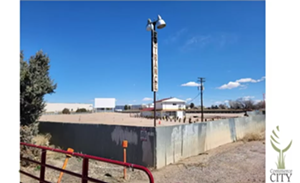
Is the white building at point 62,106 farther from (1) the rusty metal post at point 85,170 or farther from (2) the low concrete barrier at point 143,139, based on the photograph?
(1) the rusty metal post at point 85,170

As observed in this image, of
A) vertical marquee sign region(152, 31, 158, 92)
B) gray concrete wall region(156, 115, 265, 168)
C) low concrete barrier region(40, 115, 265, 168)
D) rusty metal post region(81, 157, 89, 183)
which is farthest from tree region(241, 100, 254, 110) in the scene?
rusty metal post region(81, 157, 89, 183)

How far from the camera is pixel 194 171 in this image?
657cm

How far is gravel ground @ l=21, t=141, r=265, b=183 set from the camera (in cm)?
592

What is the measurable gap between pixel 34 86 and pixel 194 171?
6.76 m

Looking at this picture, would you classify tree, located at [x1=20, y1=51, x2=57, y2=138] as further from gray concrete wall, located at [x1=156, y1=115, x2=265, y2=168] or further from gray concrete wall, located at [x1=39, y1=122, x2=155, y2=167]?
gray concrete wall, located at [x1=156, y1=115, x2=265, y2=168]

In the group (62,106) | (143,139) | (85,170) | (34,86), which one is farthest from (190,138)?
(62,106)

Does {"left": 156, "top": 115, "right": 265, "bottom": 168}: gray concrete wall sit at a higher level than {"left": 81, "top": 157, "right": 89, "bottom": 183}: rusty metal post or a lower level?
lower

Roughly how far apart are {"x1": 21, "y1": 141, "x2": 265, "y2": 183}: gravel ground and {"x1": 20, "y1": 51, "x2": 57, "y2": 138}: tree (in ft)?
6.36
